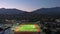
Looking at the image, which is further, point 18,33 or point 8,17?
point 8,17

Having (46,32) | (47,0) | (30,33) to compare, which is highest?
(47,0)

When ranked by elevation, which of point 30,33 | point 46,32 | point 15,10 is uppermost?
point 15,10

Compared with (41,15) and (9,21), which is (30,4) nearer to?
(41,15)

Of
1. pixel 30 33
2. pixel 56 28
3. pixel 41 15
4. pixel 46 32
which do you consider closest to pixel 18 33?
pixel 30 33

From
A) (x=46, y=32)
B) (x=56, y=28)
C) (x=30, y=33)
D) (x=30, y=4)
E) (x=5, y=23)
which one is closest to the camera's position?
(x=30, y=33)

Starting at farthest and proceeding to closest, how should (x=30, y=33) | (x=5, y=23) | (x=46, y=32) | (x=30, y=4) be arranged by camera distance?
(x=30, y=4) < (x=5, y=23) < (x=46, y=32) < (x=30, y=33)

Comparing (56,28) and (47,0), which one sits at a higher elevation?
(47,0)

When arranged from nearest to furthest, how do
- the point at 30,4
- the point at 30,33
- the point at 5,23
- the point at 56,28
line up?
the point at 30,33
the point at 56,28
the point at 5,23
the point at 30,4

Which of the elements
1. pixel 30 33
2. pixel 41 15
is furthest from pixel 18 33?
pixel 41 15

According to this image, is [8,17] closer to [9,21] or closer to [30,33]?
[9,21]
